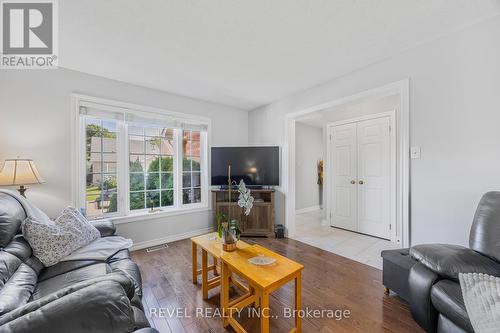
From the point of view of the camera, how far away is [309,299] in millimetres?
1882

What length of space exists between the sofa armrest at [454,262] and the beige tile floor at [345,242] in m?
1.16

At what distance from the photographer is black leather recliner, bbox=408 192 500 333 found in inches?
47.8

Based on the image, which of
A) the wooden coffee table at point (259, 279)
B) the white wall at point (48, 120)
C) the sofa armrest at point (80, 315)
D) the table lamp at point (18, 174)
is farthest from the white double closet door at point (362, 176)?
the table lamp at point (18, 174)

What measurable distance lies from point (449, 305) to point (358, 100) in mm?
2172

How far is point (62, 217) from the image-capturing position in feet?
6.07

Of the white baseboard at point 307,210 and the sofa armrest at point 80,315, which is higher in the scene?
the sofa armrest at point 80,315

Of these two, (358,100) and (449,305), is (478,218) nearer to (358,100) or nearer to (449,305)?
(449,305)

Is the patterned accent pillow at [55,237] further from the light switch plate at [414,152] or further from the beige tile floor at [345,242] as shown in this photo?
the light switch plate at [414,152]

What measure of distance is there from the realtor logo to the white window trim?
47cm

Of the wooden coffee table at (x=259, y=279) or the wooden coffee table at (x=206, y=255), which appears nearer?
the wooden coffee table at (x=259, y=279)

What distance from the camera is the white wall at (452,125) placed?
1.72 m

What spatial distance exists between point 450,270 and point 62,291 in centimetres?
206

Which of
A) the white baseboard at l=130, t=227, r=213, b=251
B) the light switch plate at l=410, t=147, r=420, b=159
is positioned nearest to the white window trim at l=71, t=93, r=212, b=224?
the white baseboard at l=130, t=227, r=213, b=251

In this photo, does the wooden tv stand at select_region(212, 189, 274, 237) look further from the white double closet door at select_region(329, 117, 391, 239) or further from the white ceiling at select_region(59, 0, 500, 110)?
the white ceiling at select_region(59, 0, 500, 110)
